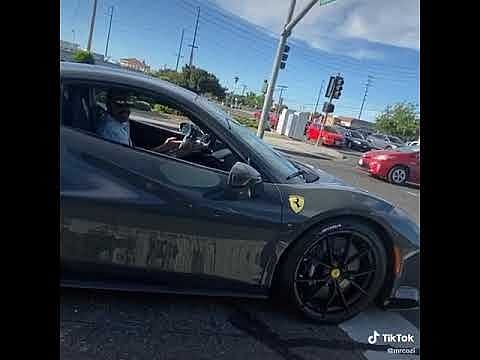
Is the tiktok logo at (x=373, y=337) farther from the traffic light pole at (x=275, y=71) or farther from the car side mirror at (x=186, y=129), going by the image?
the traffic light pole at (x=275, y=71)

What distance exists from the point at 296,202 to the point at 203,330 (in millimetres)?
937

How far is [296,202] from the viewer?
6.54 feet

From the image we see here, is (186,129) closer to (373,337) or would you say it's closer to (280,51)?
(373,337)

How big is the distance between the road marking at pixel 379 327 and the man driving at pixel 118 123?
1587 millimetres

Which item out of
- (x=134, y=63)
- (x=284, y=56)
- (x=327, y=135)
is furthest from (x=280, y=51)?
(x=327, y=135)

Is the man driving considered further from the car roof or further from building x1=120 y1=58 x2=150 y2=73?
building x1=120 y1=58 x2=150 y2=73

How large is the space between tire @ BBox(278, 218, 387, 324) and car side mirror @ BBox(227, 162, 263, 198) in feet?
1.47

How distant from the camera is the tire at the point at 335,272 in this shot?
79.6 inches

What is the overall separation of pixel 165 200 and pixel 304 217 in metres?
0.81

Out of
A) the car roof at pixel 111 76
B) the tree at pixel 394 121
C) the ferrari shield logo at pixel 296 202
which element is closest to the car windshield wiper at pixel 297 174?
the ferrari shield logo at pixel 296 202

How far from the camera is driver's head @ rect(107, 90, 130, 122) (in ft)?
6.70
